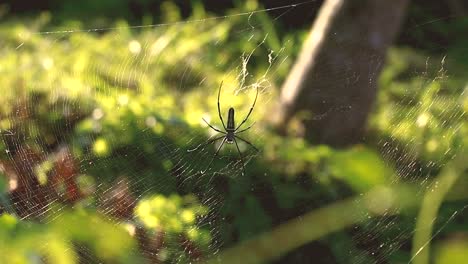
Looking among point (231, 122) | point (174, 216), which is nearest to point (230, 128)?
point (231, 122)

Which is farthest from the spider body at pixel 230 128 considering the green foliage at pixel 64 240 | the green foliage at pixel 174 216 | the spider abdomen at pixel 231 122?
the green foliage at pixel 64 240

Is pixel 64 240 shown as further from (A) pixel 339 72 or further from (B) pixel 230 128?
(A) pixel 339 72

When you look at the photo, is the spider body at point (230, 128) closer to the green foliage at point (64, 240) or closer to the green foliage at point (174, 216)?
the green foliage at point (174, 216)

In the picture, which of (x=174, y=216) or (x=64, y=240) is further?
(x=174, y=216)

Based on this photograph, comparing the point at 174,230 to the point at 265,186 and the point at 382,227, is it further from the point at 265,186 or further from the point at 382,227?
the point at 382,227

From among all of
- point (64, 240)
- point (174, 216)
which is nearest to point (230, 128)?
point (174, 216)

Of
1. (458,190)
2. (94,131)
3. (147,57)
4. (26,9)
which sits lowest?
(458,190)

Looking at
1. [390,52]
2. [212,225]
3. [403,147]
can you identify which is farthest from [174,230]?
[390,52]

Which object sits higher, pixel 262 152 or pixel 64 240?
pixel 262 152
